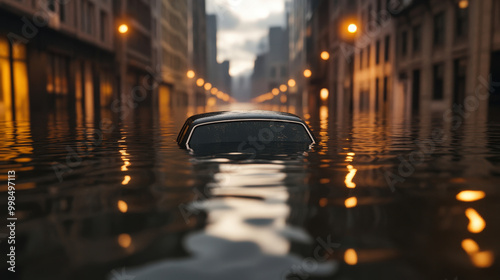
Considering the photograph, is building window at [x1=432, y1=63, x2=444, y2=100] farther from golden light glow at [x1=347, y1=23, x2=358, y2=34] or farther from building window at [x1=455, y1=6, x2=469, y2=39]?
golden light glow at [x1=347, y1=23, x2=358, y2=34]

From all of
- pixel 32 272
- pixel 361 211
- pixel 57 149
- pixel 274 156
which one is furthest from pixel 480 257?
pixel 57 149

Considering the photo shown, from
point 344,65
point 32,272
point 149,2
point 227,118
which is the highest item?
point 149,2

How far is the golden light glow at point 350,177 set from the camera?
6.25m

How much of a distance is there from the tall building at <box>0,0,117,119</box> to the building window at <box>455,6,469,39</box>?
21.0m

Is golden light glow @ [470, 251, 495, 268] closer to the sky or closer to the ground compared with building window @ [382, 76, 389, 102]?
closer to the ground

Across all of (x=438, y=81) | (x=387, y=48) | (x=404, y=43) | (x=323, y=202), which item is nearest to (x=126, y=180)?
(x=323, y=202)

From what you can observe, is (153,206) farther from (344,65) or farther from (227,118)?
(344,65)

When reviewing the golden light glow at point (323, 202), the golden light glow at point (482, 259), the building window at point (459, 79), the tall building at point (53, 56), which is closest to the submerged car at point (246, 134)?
the golden light glow at point (323, 202)

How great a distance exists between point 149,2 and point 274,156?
59898 mm

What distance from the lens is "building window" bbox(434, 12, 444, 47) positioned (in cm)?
3462

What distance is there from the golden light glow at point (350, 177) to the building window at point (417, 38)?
32.6 m

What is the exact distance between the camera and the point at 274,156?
8.68 meters

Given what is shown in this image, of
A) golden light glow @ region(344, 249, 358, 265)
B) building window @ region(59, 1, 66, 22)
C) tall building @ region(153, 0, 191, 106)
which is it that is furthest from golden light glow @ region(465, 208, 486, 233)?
tall building @ region(153, 0, 191, 106)

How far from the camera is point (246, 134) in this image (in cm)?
1002
